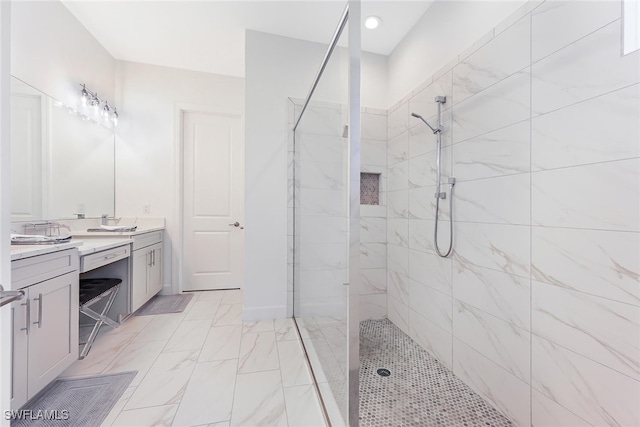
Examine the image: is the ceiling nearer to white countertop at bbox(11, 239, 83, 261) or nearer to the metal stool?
white countertop at bbox(11, 239, 83, 261)

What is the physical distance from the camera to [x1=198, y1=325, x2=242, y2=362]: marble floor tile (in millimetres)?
1736

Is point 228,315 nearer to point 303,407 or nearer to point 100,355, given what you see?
point 100,355

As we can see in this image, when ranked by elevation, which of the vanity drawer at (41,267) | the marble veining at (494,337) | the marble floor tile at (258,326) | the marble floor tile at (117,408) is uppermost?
the vanity drawer at (41,267)

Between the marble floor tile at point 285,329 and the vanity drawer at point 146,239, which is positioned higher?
the vanity drawer at point 146,239

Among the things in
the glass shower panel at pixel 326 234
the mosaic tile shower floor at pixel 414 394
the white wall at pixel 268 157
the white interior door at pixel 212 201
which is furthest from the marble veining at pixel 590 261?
the white interior door at pixel 212 201

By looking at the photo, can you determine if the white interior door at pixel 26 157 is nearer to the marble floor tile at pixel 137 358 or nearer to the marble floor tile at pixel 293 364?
the marble floor tile at pixel 137 358

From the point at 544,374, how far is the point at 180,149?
11.7 ft

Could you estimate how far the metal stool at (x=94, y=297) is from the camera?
1.68m

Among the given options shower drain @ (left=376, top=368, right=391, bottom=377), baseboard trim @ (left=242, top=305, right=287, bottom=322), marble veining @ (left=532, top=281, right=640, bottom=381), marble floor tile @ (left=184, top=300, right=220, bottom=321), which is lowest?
shower drain @ (left=376, top=368, right=391, bottom=377)

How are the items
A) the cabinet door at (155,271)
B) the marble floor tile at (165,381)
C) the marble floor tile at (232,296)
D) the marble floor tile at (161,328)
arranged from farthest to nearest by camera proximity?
the marble floor tile at (232,296), the cabinet door at (155,271), the marble floor tile at (161,328), the marble floor tile at (165,381)

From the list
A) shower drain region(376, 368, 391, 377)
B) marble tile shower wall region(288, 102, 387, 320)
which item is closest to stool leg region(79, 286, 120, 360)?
marble tile shower wall region(288, 102, 387, 320)

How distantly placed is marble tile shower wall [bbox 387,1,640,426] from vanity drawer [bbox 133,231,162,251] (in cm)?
253

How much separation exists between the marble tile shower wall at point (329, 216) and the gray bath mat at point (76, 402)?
117 cm

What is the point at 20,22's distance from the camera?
1747 mm
